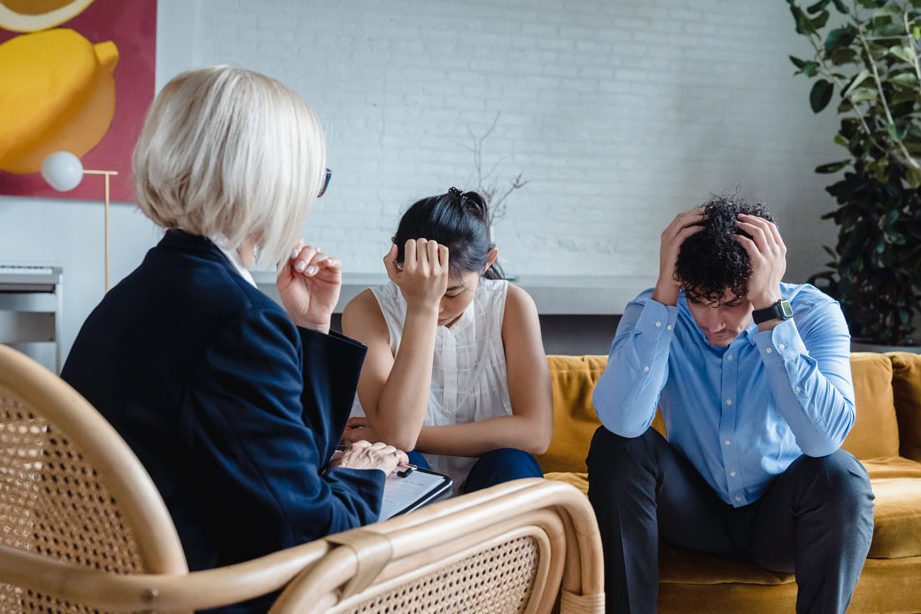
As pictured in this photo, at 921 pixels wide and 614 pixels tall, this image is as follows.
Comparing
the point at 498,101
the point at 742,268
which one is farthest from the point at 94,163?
the point at 742,268

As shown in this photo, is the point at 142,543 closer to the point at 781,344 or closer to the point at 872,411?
the point at 781,344

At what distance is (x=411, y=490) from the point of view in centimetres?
142

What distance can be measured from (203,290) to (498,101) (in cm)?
448

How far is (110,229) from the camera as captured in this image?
14.9 feet

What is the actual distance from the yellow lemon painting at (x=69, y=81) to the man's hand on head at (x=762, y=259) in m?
3.43

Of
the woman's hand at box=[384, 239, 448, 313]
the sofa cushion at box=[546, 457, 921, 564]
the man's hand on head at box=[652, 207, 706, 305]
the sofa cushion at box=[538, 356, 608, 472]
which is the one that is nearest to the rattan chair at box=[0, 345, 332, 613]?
the woman's hand at box=[384, 239, 448, 313]

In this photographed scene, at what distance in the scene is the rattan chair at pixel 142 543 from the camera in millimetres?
785

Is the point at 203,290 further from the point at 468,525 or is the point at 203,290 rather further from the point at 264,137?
the point at 468,525

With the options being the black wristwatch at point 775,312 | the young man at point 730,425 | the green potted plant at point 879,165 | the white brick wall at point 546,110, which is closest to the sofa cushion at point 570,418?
the young man at point 730,425

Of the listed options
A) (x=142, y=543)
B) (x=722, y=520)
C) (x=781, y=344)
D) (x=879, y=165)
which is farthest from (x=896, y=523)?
(x=879, y=165)

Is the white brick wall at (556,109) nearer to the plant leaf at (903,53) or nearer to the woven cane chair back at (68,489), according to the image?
the plant leaf at (903,53)

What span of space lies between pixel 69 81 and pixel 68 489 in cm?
403

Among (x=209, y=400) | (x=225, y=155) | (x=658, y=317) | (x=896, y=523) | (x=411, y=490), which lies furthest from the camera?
(x=896, y=523)

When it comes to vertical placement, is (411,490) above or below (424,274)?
below
